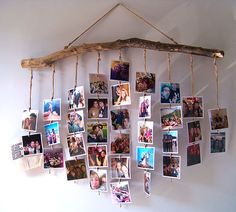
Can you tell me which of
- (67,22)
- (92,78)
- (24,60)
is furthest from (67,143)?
(67,22)

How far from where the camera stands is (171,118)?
1.19 m

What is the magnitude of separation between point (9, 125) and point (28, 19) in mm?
478

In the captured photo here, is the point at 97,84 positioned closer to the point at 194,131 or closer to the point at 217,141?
the point at 194,131

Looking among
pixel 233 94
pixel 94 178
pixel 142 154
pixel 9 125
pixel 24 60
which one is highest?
pixel 24 60

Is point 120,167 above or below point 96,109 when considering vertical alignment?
below

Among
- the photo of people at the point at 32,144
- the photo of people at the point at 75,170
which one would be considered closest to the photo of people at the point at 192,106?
the photo of people at the point at 75,170

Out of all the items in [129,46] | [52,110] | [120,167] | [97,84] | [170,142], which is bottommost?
[120,167]

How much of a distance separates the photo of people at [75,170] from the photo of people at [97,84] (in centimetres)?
30

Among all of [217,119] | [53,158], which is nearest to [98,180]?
[53,158]

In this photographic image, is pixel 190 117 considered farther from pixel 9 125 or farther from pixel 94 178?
pixel 9 125

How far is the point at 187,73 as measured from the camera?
4.12 ft

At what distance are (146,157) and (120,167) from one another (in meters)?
0.12

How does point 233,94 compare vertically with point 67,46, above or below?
below

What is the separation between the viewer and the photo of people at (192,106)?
121 cm
